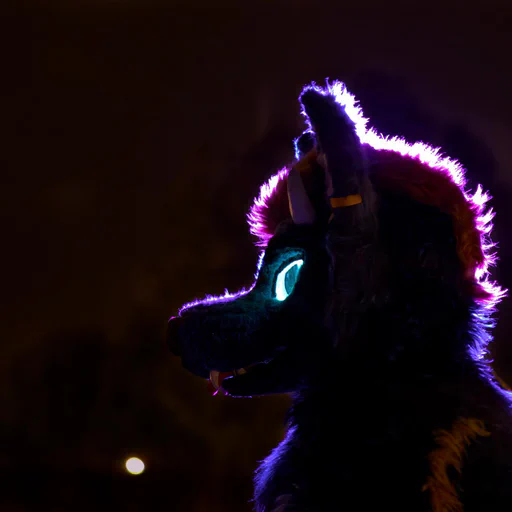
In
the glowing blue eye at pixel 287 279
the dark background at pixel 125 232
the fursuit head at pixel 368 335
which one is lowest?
the fursuit head at pixel 368 335

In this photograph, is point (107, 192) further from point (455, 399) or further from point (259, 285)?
point (455, 399)

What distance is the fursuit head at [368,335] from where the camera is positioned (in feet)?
1.89

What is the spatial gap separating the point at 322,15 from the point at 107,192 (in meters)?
1.08

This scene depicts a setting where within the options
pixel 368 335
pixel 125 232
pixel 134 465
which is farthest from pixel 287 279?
pixel 134 465

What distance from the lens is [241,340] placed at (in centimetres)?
71

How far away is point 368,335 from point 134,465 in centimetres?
194

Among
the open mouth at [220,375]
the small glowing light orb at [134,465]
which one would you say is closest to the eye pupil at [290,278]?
the open mouth at [220,375]

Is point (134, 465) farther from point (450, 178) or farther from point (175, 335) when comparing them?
point (450, 178)

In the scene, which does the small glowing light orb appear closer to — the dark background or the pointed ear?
the dark background

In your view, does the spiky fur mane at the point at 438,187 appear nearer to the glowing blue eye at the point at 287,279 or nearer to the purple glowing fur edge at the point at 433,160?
the purple glowing fur edge at the point at 433,160

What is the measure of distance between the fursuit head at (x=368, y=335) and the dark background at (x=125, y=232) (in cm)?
141

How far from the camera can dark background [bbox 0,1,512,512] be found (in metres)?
2.07

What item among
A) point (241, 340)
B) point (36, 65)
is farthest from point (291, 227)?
point (36, 65)

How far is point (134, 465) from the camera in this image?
2301 mm
